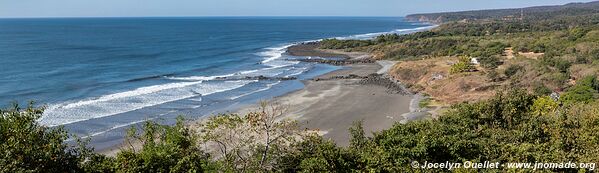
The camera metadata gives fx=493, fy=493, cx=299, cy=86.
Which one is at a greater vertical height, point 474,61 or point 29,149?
point 29,149

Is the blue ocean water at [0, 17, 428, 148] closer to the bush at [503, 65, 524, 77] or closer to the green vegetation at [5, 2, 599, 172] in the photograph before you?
the green vegetation at [5, 2, 599, 172]

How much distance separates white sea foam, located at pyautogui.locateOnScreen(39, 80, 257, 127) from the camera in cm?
4084

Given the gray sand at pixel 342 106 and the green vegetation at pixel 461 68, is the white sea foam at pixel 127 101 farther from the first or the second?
the green vegetation at pixel 461 68

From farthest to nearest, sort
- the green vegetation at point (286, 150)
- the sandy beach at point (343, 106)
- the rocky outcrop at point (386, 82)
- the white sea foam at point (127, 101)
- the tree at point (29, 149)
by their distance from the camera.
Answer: the rocky outcrop at point (386, 82), the white sea foam at point (127, 101), the sandy beach at point (343, 106), the green vegetation at point (286, 150), the tree at point (29, 149)

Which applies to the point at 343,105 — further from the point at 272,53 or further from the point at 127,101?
the point at 272,53

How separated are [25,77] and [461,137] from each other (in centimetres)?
5621

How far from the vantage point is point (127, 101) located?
48.1m

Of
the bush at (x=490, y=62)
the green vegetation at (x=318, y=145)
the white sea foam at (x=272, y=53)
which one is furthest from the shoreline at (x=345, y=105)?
the white sea foam at (x=272, y=53)

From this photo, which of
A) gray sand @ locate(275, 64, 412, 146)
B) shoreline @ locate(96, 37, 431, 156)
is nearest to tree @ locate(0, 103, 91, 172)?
shoreline @ locate(96, 37, 431, 156)

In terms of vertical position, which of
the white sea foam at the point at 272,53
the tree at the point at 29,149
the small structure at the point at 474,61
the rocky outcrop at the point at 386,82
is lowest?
the rocky outcrop at the point at 386,82

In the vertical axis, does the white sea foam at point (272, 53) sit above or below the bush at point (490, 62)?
below

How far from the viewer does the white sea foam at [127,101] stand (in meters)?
40.8

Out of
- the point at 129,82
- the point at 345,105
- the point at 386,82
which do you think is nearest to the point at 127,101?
the point at 129,82

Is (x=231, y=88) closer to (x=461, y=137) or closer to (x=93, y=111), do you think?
(x=93, y=111)
